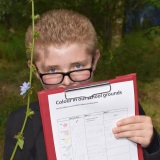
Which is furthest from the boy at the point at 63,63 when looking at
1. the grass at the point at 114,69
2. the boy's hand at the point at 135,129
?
the grass at the point at 114,69

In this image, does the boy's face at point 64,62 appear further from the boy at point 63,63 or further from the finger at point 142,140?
the finger at point 142,140

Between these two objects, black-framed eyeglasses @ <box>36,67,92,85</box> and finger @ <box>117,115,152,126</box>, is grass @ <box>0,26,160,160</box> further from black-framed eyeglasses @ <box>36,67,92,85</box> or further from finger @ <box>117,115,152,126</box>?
finger @ <box>117,115,152,126</box>

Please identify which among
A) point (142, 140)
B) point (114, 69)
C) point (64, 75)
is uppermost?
point (114, 69)

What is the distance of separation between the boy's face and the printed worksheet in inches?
7.9

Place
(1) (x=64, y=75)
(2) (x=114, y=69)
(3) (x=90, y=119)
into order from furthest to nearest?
(2) (x=114, y=69) → (1) (x=64, y=75) → (3) (x=90, y=119)

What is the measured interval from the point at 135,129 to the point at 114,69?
4.12 meters

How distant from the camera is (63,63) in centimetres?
136

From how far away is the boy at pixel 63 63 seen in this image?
1354mm

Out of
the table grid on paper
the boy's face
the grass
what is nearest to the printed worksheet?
the table grid on paper

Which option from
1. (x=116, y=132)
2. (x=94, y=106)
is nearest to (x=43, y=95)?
(x=94, y=106)

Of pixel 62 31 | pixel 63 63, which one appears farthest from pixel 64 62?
pixel 62 31

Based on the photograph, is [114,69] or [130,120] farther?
[114,69]

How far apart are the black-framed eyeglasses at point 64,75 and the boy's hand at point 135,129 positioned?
9.5 inches

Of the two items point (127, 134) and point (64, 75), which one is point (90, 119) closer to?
point (127, 134)
